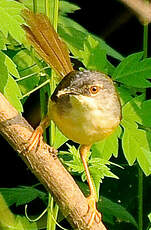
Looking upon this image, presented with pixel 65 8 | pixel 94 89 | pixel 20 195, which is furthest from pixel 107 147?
pixel 65 8

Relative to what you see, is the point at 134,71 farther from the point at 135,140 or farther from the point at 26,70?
the point at 26,70

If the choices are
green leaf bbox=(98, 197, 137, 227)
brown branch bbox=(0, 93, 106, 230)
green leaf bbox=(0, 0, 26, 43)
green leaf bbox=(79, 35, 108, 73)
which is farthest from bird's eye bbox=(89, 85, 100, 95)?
green leaf bbox=(98, 197, 137, 227)

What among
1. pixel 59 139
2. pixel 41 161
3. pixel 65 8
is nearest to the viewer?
pixel 41 161

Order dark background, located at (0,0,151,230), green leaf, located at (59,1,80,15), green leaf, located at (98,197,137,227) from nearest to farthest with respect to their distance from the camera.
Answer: green leaf, located at (98,197,137,227)
green leaf, located at (59,1,80,15)
dark background, located at (0,0,151,230)

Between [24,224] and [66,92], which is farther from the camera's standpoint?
[24,224]

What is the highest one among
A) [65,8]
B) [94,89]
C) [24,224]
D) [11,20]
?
[11,20]

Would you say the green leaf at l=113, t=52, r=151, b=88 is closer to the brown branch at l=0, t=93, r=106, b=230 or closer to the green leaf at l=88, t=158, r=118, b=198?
the green leaf at l=88, t=158, r=118, b=198

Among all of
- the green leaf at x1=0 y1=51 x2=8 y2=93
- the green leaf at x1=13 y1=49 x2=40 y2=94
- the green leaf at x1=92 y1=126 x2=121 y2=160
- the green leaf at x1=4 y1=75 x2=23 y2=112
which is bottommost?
the green leaf at x1=92 y1=126 x2=121 y2=160

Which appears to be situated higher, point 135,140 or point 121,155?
point 135,140
